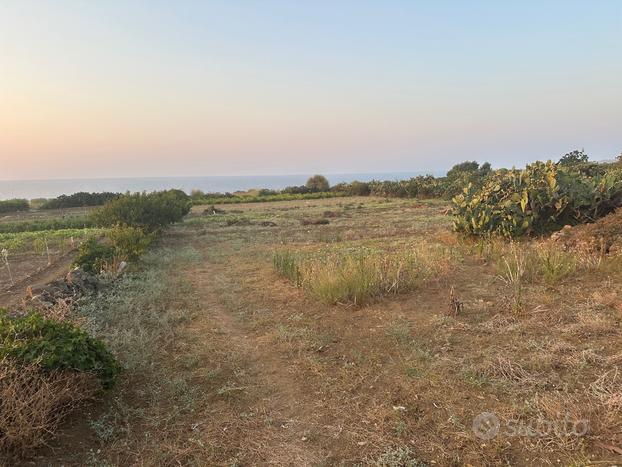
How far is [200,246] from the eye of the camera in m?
13.0

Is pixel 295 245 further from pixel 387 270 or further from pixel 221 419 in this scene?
pixel 221 419

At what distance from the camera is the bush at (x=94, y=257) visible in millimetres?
8703

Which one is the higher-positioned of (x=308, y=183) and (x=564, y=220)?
(x=308, y=183)

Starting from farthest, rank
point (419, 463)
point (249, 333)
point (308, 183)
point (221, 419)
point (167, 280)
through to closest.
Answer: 1. point (308, 183)
2. point (167, 280)
3. point (249, 333)
4. point (221, 419)
5. point (419, 463)

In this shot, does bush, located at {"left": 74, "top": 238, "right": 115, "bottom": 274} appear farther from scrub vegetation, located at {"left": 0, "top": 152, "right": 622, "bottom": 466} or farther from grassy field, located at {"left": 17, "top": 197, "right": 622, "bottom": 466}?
grassy field, located at {"left": 17, "top": 197, "right": 622, "bottom": 466}

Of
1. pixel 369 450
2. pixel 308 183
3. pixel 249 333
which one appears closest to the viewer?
pixel 369 450

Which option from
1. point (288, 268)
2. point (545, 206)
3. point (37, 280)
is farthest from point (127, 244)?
point (545, 206)

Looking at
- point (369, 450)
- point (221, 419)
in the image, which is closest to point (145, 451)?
point (221, 419)

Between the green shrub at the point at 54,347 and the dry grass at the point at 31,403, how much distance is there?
0.29 feet

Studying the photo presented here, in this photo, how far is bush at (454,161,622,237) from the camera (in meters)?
9.88

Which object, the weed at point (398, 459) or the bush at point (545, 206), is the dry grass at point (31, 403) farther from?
the bush at point (545, 206)

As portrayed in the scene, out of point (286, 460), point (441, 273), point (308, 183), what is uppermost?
point (308, 183)

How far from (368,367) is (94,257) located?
7.36 metres

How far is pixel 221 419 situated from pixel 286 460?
776 mm
